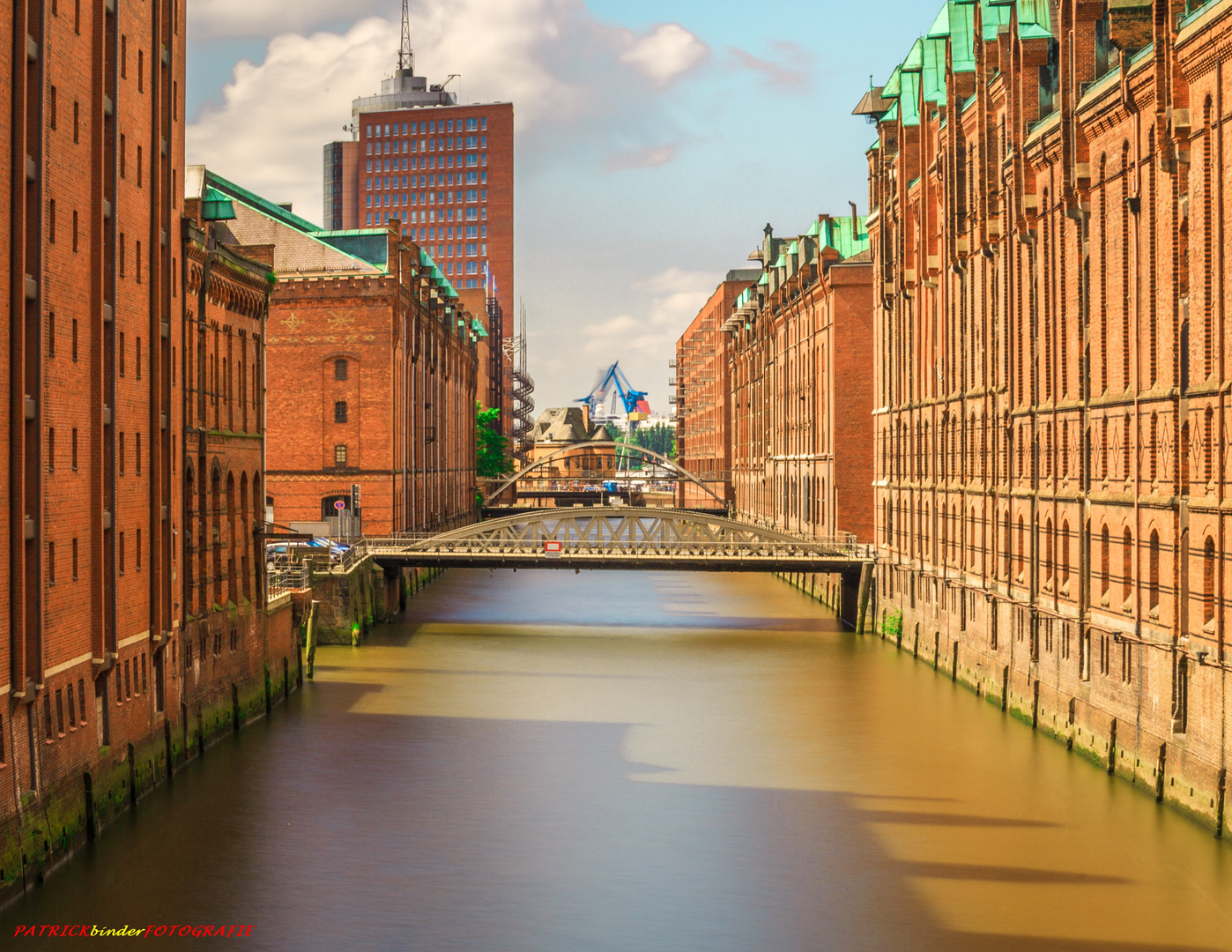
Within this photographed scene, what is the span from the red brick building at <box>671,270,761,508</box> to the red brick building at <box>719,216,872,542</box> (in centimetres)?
1533

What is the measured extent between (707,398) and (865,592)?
70.8 metres

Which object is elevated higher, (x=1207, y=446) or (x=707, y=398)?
(x=707, y=398)

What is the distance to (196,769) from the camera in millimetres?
30594

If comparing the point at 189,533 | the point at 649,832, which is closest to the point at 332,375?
the point at 189,533

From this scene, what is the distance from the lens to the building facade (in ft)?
85.1

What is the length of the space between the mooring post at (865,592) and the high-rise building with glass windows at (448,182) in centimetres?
12113

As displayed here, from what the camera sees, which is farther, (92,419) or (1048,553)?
(1048,553)

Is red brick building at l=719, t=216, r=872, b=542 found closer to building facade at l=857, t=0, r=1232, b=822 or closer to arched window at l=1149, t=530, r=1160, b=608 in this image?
building facade at l=857, t=0, r=1232, b=822

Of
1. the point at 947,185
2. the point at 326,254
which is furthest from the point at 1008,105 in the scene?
the point at 326,254

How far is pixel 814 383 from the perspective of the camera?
69.3m

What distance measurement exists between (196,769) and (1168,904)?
19.0 metres

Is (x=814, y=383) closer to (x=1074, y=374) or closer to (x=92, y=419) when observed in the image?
(x=1074, y=374)

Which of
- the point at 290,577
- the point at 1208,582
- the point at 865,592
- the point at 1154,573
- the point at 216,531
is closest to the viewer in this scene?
the point at 1208,582

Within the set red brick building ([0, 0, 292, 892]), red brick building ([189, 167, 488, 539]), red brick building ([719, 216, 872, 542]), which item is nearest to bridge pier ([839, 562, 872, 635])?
red brick building ([719, 216, 872, 542])
